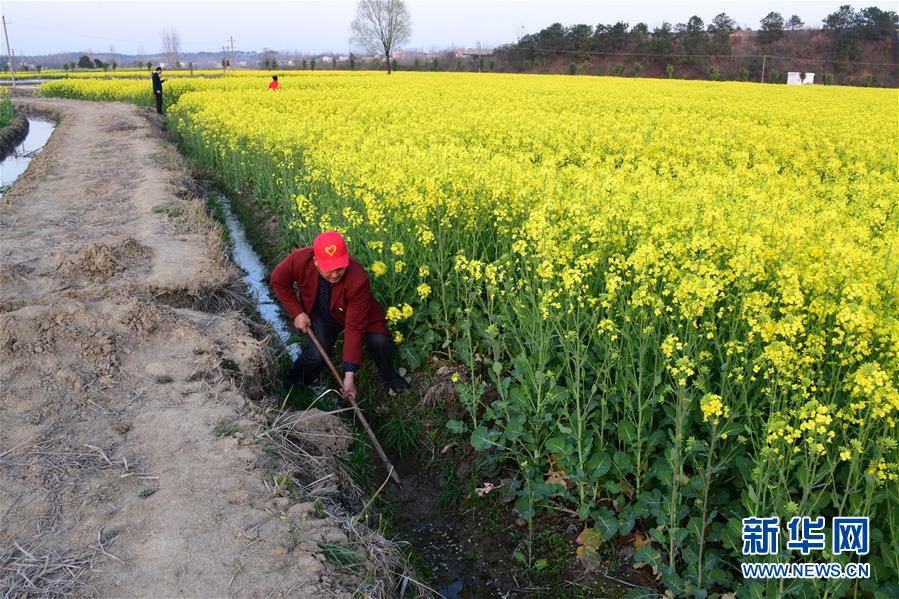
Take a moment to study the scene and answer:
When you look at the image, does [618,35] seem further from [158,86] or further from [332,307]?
[332,307]

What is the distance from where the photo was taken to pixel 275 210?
10273 mm

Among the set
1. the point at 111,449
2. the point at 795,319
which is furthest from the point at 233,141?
the point at 795,319

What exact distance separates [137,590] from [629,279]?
3470 mm

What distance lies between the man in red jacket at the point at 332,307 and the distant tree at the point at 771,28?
67.2m

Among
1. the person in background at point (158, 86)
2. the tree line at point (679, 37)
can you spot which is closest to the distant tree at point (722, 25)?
the tree line at point (679, 37)

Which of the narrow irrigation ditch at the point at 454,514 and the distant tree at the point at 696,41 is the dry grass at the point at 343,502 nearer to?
the narrow irrigation ditch at the point at 454,514

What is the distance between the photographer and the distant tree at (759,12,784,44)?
6184 cm

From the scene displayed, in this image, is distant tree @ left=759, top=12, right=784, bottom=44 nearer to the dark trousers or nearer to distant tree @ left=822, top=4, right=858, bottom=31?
distant tree @ left=822, top=4, right=858, bottom=31

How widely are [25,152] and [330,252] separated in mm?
20030

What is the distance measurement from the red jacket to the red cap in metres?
0.33

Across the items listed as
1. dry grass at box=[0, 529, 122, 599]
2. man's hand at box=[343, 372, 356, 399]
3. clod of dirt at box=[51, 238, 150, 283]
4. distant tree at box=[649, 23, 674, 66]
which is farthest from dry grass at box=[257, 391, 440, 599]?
distant tree at box=[649, 23, 674, 66]

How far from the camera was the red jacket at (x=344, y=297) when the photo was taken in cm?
538

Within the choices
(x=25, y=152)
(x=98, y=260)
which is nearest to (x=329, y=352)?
(x=98, y=260)

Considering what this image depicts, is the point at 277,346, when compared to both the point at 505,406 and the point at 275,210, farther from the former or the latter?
the point at 275,210
